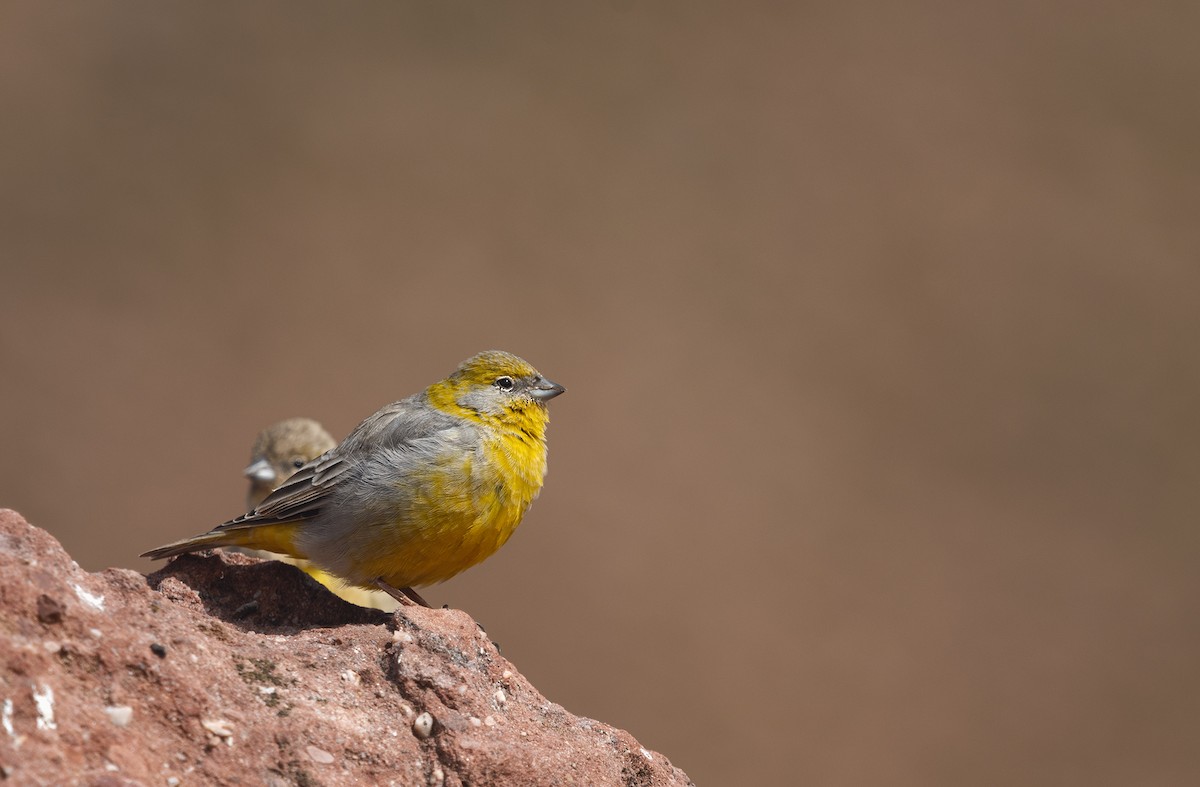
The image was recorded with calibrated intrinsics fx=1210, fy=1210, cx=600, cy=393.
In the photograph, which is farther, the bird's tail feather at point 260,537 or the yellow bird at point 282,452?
the yellow bird at point 282,452

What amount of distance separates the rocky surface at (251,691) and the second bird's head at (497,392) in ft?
4.91

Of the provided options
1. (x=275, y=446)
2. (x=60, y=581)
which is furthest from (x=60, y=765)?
(x=275, y=446)

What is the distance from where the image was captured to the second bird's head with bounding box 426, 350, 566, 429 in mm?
5051

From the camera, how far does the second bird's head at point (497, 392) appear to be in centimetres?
505

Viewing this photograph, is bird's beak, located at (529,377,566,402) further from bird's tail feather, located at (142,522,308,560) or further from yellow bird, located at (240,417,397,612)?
yellow bird, located at (240,417,397,612)

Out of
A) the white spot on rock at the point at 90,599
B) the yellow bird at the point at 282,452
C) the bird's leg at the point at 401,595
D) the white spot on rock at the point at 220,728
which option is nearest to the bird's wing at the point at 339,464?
the bird's leg at the point at 401,595

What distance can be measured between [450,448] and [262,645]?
1522 millimetres

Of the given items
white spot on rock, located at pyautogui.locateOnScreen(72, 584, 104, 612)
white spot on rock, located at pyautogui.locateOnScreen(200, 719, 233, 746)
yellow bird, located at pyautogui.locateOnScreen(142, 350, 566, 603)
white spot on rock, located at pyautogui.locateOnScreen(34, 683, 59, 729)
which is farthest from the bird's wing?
white spot on rock, located at pyautogui.locateOnScreen(34, 683, 59, 729)

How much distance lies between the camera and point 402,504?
14.6 ft

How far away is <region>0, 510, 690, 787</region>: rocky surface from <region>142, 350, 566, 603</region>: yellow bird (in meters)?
0.76

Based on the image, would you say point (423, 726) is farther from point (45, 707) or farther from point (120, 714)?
point (45, 707)

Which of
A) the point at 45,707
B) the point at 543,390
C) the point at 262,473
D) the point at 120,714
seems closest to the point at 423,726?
the point at 120,714

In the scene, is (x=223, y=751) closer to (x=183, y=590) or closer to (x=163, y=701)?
(x=163, y=701)

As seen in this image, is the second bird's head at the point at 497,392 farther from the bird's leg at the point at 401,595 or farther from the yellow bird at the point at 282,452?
the yellow bird at the point at 282,452
